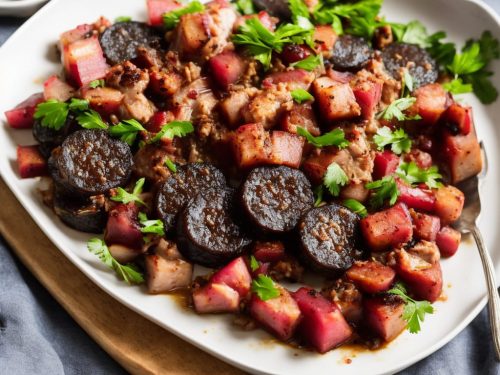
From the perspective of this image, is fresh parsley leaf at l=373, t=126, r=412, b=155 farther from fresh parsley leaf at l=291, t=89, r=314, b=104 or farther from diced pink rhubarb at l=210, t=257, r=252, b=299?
diced pink rhubarb at l=210, t=257, r=252, b=299

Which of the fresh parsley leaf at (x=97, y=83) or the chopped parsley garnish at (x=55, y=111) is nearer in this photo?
the chopped parsley garnish at (x=55, y=111)

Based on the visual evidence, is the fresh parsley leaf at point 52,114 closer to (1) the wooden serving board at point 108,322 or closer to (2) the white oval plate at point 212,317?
(2) the white oval plate at point 212,317

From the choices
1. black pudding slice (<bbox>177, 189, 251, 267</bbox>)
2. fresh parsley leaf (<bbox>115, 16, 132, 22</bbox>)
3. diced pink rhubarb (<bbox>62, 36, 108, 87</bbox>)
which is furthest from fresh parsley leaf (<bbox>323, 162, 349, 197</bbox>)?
fresh parsley leaf (<bbox>115, 16, 132, 22</bbox>)


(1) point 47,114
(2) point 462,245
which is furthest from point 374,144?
(1) point 47,114

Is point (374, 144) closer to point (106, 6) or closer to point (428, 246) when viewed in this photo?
point (428, 246)

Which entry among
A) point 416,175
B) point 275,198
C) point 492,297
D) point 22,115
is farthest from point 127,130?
point 492,297

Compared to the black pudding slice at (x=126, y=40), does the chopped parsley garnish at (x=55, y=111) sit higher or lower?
lower

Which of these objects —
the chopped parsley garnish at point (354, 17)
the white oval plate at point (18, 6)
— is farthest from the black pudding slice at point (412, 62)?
the white oval plate at point (18, 6)
